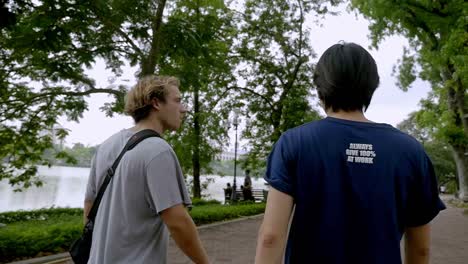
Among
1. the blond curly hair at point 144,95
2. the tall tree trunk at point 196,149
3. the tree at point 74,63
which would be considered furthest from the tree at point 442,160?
the blond curly hair at point 144,95

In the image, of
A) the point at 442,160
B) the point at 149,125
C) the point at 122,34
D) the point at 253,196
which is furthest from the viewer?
the point at 442,160

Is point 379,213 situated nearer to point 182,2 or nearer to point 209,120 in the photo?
point 182,2

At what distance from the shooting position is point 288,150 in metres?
1.51

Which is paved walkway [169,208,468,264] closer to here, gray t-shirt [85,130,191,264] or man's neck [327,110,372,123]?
gray t-shirt [85,130,191,264]

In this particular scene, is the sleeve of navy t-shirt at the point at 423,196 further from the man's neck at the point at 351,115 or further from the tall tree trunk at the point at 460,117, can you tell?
the tall tree trunk at the point at 460,117

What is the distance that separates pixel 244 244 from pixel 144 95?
319 inches

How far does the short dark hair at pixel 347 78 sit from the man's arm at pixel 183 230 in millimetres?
790

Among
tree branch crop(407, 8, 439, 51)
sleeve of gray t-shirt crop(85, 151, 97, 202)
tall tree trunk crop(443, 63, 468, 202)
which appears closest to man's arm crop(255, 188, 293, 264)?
sleeve of gray t-shirt crop(85, 151, 97, 202)

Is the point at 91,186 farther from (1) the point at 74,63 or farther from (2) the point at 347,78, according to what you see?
(1) the point at 74,63

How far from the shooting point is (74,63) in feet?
33.3

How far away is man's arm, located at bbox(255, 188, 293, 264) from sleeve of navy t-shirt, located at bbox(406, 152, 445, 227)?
1.61ft

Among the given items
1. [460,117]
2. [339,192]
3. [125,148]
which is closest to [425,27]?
[460,117]

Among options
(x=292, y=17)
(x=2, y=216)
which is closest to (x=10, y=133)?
(x=2, y=216)

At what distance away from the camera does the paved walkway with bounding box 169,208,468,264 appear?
8.07 m
